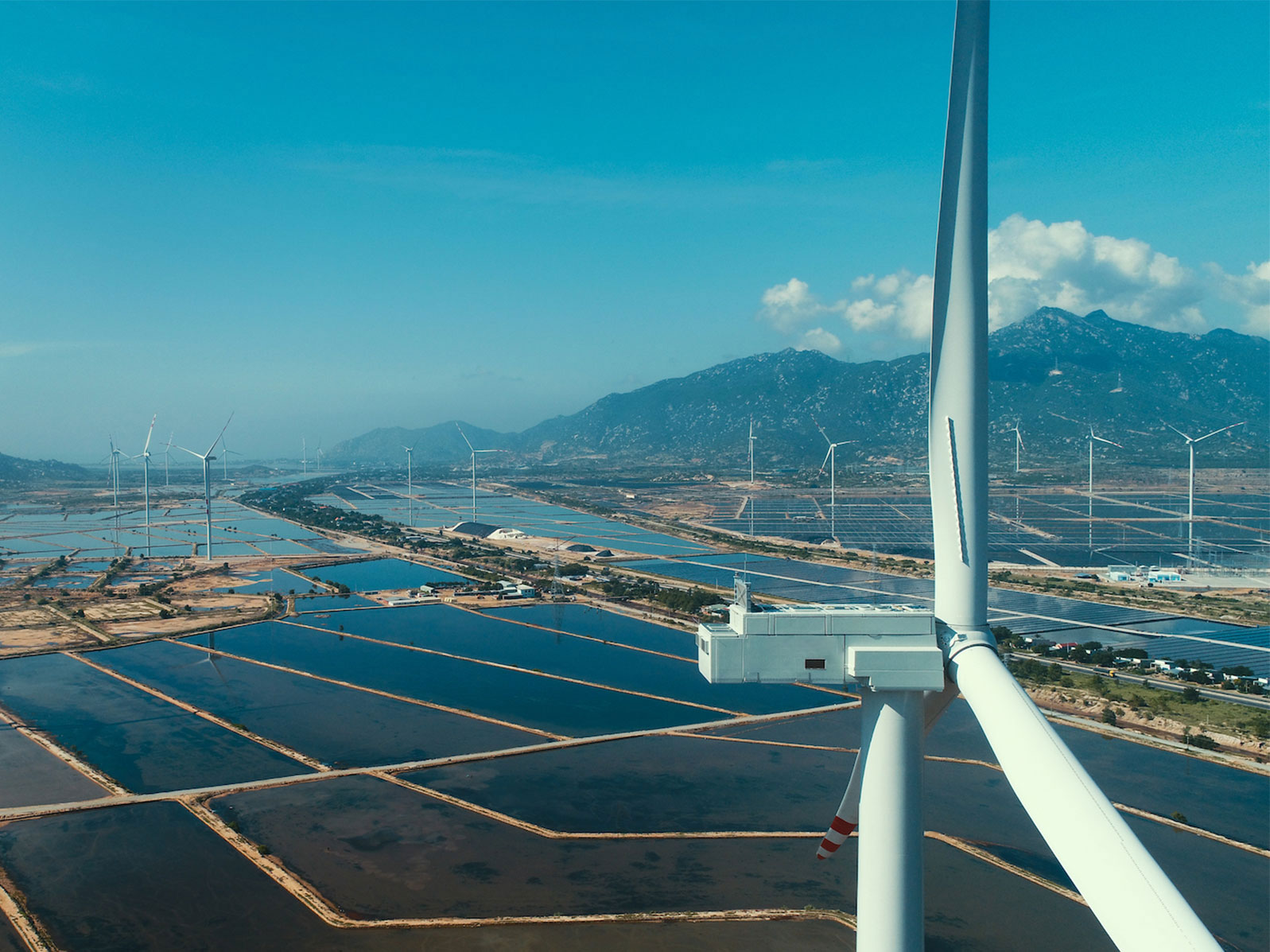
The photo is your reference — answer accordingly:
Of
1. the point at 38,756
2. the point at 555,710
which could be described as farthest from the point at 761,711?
the point at 38,756

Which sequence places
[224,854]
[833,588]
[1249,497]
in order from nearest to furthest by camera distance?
[224,854], [833,588], [1249,497]

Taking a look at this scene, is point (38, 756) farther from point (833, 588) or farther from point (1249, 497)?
point (1249, 497)

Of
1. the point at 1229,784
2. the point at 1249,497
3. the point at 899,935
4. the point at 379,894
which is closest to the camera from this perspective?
the point at 899,935

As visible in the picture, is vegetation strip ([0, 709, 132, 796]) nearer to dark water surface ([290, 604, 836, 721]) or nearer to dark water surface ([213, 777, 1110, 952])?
dark water surface ([213, 777, 1110, 952])

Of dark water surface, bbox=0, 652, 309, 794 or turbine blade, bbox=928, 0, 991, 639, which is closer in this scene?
turbine blade, bbox=928, 0, 991, 639

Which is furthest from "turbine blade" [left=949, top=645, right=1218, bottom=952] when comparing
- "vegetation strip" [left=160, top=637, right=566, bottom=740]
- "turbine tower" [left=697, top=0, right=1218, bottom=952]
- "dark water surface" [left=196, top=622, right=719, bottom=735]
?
"dark water surface" [left=196, top=622, right=719, bottom=735]

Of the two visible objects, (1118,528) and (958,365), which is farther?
(1118,528)
